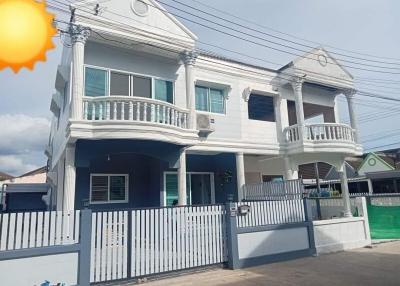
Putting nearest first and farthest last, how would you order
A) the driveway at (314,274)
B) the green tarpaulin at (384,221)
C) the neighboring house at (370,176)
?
the driveway at (314,274)
the green tarpaulin at (384,221)
the neighboring house at (370,176)

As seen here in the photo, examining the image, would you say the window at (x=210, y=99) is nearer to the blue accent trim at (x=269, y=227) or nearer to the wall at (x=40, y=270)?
the blue accent trim at (x=269, y=227)

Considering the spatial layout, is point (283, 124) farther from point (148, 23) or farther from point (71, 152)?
point (71, 152)

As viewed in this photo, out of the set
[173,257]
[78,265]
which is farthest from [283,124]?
[78,265]

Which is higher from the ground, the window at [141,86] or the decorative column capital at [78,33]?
the decorative column capital at [78,33]

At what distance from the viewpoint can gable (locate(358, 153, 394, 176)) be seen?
28.7m

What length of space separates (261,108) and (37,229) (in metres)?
11.1

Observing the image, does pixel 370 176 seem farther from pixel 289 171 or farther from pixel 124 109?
pixel 124 109

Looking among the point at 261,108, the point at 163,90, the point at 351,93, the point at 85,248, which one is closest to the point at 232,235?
the point at 85,248

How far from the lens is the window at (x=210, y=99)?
1280 cm

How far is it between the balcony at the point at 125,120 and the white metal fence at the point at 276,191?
4189 millimetres

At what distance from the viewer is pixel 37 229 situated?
573 cm

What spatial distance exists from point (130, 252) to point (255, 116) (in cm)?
936

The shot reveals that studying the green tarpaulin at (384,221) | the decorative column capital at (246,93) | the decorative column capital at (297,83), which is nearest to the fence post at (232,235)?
the decorative column capital at (246,93)

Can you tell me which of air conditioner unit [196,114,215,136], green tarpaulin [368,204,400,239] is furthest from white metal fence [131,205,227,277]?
green tarpaulin [368,204,400,239]
